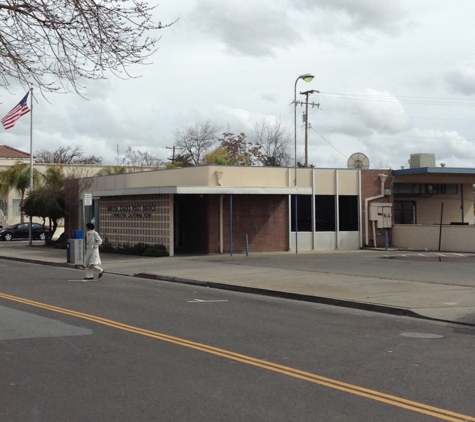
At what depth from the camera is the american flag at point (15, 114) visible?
33.2 meters

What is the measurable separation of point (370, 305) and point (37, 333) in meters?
6.83

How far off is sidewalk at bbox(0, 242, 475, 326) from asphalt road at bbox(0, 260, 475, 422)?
763mm

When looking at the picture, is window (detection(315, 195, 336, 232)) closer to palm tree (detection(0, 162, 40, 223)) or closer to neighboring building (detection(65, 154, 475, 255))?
neighboring building (detection(65, 154, 475, 255))

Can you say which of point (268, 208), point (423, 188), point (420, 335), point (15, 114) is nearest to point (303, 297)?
point (420, 335)

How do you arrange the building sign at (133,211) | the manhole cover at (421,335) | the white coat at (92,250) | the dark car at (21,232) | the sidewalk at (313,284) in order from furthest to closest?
the dark car at (21,232) → the building sign at (133,211) → the white coat at (92,250) → the sidewalk at (313,284) → the manhole cover at (421,335)

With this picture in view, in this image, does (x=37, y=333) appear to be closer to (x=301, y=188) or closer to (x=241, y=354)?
(x=241, y=354)

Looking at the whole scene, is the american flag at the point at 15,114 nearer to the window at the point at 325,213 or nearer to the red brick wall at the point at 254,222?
the red brick wall at the point at 254,222

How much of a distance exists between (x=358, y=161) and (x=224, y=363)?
27092 mm

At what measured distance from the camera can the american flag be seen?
3322cm

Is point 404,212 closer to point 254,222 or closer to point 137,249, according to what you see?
point 254,222

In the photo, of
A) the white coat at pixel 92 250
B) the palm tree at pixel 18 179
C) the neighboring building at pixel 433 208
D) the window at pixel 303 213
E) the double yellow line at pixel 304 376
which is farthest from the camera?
the palm tree at pixel 18 179

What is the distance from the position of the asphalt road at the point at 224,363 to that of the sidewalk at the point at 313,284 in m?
0.76

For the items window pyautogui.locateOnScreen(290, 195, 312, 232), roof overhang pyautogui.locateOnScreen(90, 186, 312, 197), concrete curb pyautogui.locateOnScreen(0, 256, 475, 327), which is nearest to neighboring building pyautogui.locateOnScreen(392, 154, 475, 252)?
window pyautogui.locateOnScreen(290, 195, 312, 232)

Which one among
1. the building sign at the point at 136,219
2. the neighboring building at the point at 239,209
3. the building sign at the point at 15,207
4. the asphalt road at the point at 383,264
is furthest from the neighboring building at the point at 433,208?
the building sign at the point at 15,207
